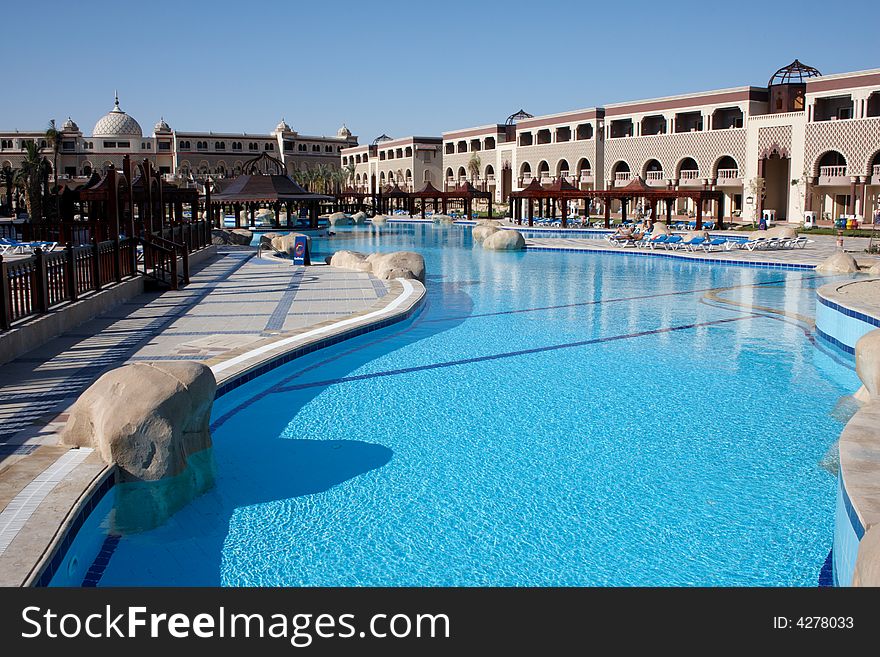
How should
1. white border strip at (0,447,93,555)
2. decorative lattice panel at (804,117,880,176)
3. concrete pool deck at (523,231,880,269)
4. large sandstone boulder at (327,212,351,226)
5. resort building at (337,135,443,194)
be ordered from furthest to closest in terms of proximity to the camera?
resort building at (337,135,443,194), large sandstone boulder at (327,212,351,226), decorative lattice panel at (804,117,880,176), concrete pool deck at (523,231,880,269), white border strip at (0,447,93,555)

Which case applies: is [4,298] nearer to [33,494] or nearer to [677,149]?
[33,494]

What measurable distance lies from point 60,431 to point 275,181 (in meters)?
29.3

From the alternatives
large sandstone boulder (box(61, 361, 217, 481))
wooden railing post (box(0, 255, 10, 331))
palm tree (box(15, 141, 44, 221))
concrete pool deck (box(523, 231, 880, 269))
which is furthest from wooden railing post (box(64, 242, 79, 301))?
palm tree (box(15, 141, 44, 221))

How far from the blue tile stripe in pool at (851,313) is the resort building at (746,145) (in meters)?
24.8

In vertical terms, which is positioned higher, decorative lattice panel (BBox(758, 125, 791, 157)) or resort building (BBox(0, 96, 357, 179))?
resort building (BBox(0, 96, 357, 179))

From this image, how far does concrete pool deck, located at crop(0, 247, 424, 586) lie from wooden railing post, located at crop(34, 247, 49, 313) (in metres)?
0.44

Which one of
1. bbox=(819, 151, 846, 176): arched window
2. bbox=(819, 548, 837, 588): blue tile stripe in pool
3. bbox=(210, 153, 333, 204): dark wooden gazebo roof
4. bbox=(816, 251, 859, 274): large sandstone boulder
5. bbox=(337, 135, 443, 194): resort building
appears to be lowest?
bbox=(819, 548, 837, 588): blue tile stripe in pool

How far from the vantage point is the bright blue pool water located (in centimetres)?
496

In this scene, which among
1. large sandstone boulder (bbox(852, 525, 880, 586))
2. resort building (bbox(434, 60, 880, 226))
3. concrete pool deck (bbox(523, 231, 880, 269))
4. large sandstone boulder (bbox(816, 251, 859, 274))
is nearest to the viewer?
large sandstone boulder (bbox(852, 525, 880, 586))

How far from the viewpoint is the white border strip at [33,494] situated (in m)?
4.28

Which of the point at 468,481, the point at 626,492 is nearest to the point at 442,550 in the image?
the point at 468,481

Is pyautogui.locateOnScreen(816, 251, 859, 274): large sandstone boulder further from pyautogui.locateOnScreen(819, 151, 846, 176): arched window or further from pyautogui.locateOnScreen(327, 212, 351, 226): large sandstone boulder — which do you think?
pyautogui.locateOnScreen(327, 212, 351, 226): large sandstone boulder

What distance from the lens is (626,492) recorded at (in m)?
6.02
